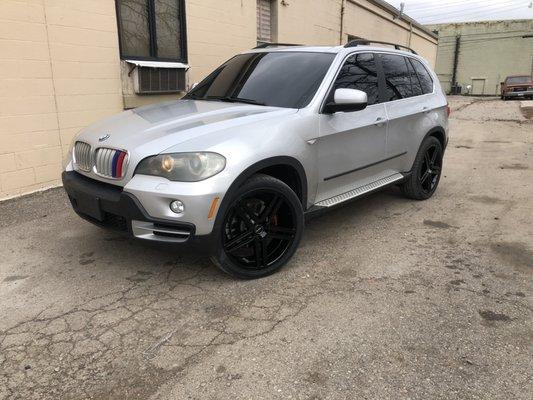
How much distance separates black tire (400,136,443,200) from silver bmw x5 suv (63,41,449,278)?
1.21ft

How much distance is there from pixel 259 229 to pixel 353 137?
1359 millimetres

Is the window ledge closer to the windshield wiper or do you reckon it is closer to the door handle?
the windshield wiper

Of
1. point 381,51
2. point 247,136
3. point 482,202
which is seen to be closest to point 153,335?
point 247,136

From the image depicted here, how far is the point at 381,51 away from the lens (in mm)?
5039

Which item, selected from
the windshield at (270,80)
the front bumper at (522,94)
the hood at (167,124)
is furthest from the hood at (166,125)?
the front bumper at (522,94)

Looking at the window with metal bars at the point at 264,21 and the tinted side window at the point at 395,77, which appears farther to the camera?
the window with metal bars at the point at 264,21

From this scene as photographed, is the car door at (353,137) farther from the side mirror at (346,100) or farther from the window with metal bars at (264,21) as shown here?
the window with metal bars at (264,21)

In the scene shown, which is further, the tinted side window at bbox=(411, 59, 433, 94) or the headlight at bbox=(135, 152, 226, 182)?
the tinted side window at bbox=(411, 59, 433, 94)

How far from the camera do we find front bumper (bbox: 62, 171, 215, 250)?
10.3ft

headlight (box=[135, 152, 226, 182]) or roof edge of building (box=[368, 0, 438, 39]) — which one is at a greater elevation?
roof edge of building (box=[368, 0, 438, 39])

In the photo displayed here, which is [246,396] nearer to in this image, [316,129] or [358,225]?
[316,129]

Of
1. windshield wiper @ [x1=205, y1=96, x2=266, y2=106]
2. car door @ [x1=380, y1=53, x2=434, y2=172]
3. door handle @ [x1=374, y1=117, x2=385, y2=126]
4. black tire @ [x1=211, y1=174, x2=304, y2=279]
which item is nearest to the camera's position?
black tire @ [x1=211, y1=174, x2=304, y2=279]

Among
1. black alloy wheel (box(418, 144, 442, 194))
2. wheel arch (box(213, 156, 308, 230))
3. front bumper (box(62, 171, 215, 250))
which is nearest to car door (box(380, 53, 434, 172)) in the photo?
black alloy wheel (box(418, 144, 442, 194))

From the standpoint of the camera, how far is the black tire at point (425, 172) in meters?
5.56
